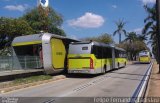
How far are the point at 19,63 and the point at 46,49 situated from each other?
2.19m

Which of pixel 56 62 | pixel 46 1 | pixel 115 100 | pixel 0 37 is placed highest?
pixel 46 1

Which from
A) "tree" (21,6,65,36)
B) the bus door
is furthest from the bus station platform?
"tree" (21,6,65,36)

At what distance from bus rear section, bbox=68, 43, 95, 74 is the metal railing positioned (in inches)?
110

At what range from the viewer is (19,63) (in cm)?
2230

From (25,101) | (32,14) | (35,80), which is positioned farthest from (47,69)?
(32,14)

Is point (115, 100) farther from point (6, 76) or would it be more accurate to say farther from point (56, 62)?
point (56, 62)

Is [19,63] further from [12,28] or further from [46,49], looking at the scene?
[12,28]

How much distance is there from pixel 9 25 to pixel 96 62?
2568cm

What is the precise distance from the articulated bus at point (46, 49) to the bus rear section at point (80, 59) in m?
0.70

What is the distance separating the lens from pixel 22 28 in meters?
47.8

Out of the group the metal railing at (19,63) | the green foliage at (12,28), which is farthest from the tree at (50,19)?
the metal railing at (19,63)

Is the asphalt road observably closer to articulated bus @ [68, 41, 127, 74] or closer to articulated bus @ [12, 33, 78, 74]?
articulated bus @ [12, 33, 78, 74]

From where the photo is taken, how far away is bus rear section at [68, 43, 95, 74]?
24.9 metres

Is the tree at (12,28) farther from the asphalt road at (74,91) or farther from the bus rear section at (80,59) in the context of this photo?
the asphalt road at (74,91)
